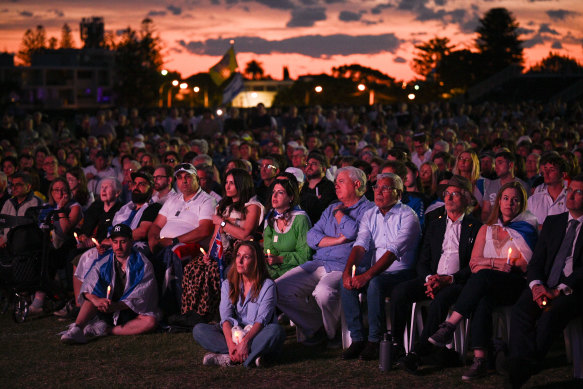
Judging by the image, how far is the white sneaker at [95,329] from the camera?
7.59 meters

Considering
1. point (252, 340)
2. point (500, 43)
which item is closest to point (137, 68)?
point (500, 43)

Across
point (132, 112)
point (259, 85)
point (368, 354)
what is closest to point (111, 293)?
point (368, 354)

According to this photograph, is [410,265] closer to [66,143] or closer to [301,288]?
[301,288]

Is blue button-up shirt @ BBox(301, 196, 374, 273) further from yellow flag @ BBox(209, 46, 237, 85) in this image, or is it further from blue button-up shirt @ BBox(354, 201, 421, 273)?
yellow flag @ BBox(209, 46, 237, 85)

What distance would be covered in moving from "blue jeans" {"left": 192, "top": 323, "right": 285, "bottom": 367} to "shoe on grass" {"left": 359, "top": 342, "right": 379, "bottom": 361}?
0.64 metres

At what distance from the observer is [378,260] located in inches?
271

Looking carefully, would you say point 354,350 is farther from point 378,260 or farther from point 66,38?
point 66,38

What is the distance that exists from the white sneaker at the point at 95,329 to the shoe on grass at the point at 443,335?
3.07 meters

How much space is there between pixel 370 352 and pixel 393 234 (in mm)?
985

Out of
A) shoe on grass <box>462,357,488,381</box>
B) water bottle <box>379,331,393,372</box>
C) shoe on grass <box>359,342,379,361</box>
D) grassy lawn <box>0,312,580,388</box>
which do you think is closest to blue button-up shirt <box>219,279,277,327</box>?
grassy lawn <box>0,312,580,388</box>

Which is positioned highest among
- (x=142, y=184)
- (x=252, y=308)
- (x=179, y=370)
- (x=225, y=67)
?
(x=225, y=67)

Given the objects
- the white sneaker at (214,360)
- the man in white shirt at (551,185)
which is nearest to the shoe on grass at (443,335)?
the white sneaker at (214,360)

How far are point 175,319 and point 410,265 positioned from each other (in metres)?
2.30

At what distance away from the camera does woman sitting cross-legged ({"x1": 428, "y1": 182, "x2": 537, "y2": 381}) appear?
6.14 metres
